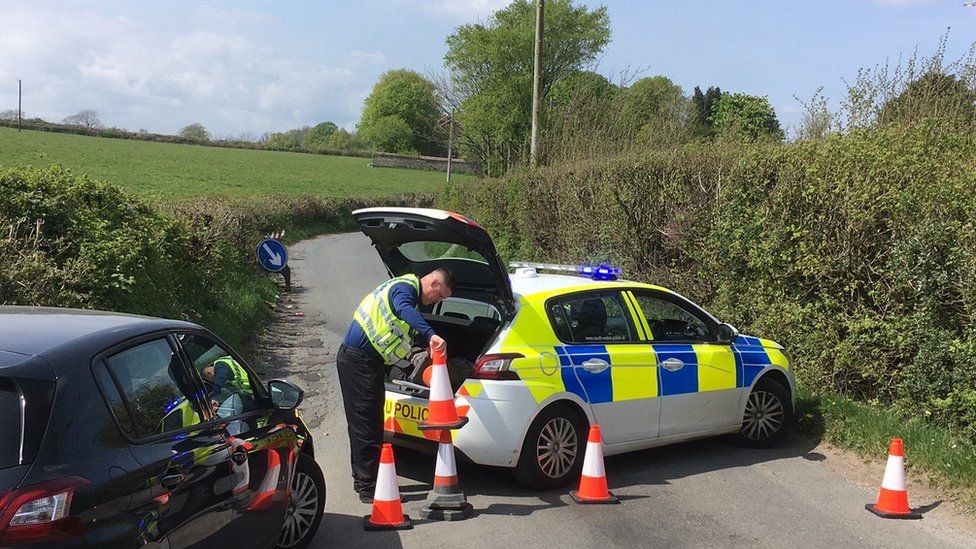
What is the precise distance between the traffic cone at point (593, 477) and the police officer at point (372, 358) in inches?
56.1

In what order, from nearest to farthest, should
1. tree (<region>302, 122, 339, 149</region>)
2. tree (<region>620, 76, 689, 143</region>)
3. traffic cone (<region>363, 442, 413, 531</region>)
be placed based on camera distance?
traffic cone (<region>363, 442, 413, 531</region>) < tree (<region>620, 76, 689, 143</region>) < tree (<region>302, 122, 339, 149</region>)

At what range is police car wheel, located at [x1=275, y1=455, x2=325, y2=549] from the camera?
4.85 meters

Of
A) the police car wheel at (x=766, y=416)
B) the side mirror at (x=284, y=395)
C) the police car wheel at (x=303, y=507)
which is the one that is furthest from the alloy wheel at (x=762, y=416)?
the side mirror at (x=284, y=395)

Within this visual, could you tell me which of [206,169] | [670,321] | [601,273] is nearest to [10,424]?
[601,273]

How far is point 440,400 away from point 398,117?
→ 10669cm

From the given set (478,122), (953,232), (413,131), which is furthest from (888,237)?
(413,131)

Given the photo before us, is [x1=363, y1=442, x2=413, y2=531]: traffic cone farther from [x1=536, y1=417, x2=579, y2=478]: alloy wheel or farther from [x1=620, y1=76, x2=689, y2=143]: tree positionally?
[x1=620, y1=76, x2=689, y2=143]: tree

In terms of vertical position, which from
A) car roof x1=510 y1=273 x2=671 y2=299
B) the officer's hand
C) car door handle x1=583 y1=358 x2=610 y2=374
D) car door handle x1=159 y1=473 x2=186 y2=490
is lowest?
car door handle x1=583 y1=358 x2=610 y2=374

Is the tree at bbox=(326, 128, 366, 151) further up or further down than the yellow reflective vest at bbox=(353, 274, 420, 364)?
further up

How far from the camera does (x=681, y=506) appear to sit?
6.01 meters

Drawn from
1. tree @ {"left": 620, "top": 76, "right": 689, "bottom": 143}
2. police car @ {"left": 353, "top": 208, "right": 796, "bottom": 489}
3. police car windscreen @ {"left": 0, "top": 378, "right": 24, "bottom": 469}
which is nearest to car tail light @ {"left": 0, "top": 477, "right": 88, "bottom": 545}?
police car windscreen @ {"left": 0, "top": 378, "right": 24, "bottom": 469}

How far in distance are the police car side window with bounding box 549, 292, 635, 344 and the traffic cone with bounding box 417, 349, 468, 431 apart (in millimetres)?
1152

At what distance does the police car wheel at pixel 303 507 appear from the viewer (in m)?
4.85

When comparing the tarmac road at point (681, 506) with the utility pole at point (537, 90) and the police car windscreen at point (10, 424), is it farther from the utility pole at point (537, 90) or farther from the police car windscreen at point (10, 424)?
the utility pole at point (537, 90)
